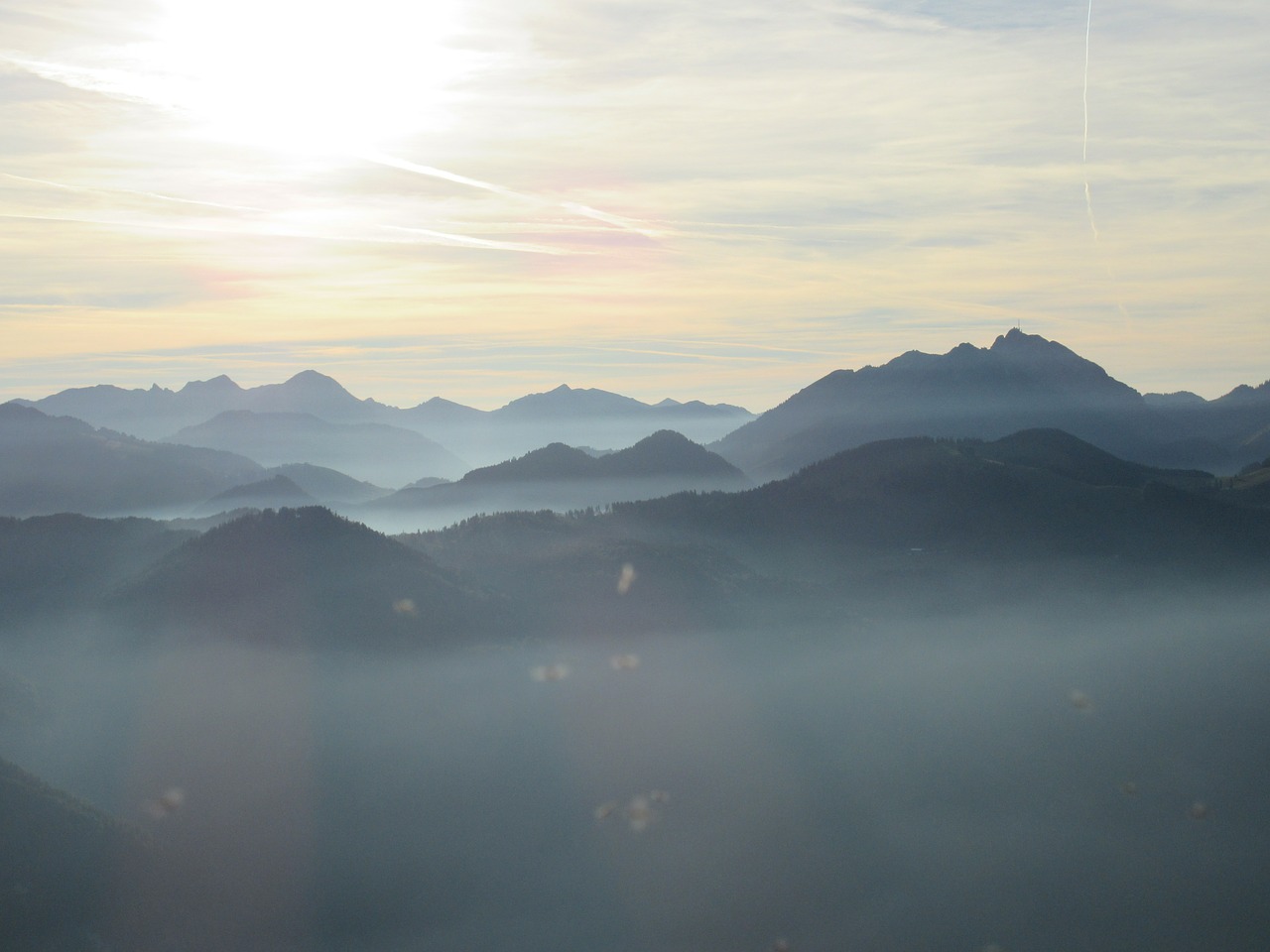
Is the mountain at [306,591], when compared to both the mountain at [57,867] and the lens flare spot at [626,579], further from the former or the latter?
the mountain at [57,867]

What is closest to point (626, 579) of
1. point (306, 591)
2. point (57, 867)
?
point (306, 591)

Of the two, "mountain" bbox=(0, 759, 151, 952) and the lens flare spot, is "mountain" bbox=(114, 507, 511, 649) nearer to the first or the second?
the lens flare spot

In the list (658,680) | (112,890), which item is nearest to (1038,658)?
(658,680)

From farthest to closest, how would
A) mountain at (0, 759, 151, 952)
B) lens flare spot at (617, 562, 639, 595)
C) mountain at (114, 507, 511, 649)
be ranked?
lens flare spot at (617, 562, 639, 595) < mountain at (114, 507, 511, 649) < mountain at (0, 759, 151, 952)

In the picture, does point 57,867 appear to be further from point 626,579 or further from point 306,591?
point 626,579

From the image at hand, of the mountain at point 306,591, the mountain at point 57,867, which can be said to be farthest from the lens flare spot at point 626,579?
the mountain at point 57,867

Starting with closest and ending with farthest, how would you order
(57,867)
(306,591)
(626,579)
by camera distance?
(57,867), (306,591), (626,579)

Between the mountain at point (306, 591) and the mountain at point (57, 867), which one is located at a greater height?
the mountain at point (306, 591)

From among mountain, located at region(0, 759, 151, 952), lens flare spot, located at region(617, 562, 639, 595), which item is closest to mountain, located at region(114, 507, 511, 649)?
lens flare spot, located at region(617, 562, 639, 595)
